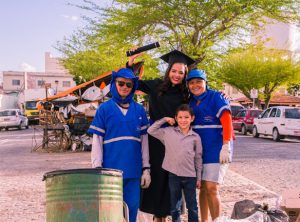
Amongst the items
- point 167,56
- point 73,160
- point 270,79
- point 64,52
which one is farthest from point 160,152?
point 270,79

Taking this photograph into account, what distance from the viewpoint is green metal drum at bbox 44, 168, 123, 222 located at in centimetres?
290

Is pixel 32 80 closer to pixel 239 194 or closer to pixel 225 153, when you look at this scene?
pixel 239 194

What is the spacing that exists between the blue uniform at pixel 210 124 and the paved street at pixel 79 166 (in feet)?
5.75

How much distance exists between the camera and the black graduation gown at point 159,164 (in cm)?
447

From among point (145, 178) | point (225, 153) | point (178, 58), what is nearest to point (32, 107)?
point (178, 58)

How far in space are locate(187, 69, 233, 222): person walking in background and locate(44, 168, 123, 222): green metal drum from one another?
1564mm

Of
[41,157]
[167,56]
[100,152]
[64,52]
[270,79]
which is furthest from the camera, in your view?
[270,79]

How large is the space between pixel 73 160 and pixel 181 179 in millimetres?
8083

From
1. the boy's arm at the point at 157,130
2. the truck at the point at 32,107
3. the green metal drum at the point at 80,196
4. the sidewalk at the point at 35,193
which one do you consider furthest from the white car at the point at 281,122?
the truck at the point at 32,107

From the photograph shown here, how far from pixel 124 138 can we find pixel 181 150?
0.64m

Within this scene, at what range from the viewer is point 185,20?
39.4 feet

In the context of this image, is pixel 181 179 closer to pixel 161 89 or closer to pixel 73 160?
pixel 161 89

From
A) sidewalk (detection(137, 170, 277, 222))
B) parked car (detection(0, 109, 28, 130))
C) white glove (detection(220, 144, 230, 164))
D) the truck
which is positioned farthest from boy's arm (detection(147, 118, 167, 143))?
the truck

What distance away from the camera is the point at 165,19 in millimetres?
11867
